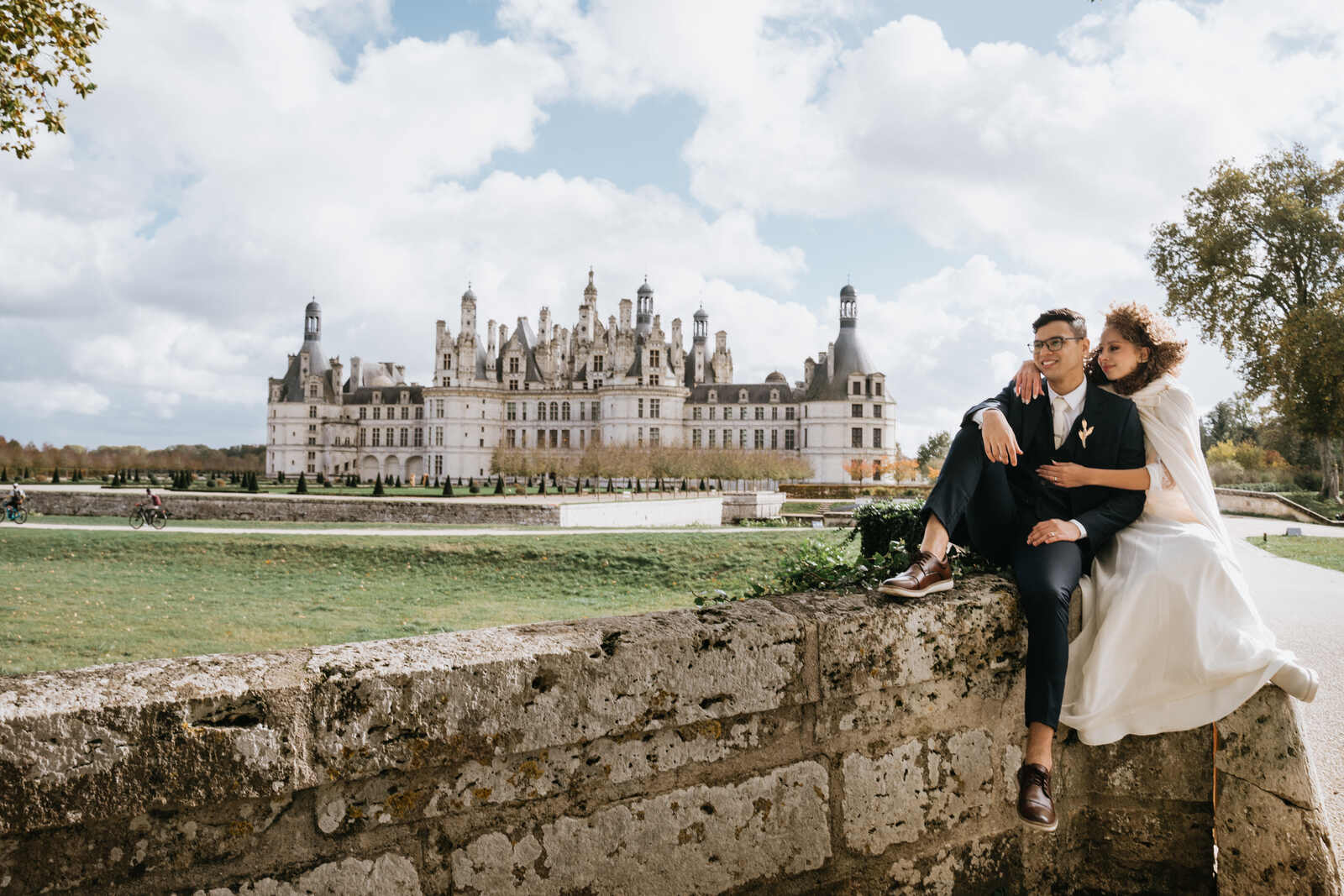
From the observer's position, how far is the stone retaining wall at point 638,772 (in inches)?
62.1

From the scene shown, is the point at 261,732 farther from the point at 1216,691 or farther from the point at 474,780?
the point at 1216,691

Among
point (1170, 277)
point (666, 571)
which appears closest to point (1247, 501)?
point (1170, 277)

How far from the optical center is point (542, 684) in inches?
74.5

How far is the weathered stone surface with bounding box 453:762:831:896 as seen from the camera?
1907 mm

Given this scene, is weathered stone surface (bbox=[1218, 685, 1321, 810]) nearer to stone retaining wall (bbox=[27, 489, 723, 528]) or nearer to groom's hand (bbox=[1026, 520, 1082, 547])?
groom's hand (bbox=[1026, 520, 1082, 547])

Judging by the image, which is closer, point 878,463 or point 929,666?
point 929,666

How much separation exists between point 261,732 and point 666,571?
45.0ft

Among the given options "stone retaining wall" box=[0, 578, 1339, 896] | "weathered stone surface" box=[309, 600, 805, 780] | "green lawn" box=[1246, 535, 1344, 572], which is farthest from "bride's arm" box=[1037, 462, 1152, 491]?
"green lawn" box=[1246, 535, 1344, 572]

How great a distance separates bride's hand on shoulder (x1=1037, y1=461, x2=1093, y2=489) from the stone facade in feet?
198

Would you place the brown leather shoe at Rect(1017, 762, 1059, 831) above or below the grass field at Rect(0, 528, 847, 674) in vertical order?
above

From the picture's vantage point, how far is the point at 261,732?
1.63 metres

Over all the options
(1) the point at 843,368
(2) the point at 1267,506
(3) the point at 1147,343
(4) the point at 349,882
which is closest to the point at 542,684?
(4) the point at 349,882

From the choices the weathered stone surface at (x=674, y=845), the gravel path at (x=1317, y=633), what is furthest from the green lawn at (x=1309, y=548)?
the weathered stone surface at (x=674, y=845)

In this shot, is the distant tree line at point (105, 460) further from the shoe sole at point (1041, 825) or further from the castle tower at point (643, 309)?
the shoe sole at point (1041, 825)
